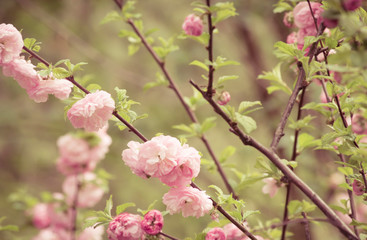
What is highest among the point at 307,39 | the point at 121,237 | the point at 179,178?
the point at 307,39

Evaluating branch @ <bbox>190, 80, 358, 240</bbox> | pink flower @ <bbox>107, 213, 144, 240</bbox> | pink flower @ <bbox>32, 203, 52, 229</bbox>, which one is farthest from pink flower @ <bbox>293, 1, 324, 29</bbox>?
pink flower @ <bbox>32, 203, 52, 229</bbox>

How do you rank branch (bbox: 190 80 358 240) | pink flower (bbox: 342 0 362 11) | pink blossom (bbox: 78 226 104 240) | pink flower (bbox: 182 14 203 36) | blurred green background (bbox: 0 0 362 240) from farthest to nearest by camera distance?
blurred green background (bbox: 0 0 362 240)
pink blossom (bbox: 78 226 104 240)
pink flower (bbox: 182 14 203 36)
branch (bbox: 190 80 358 240)
pink flower (bbox: 342 0 362 11)

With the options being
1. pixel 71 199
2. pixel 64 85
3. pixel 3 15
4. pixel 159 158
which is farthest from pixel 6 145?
pixel 159 158

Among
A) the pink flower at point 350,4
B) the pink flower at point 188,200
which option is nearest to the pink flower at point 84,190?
the pink flower at point 188,200

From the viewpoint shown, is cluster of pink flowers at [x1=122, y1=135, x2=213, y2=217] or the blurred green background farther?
the blurred green background

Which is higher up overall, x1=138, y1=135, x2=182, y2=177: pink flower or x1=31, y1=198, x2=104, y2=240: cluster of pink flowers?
x1=138, y1=135, x2=182, y2=177: pink flower

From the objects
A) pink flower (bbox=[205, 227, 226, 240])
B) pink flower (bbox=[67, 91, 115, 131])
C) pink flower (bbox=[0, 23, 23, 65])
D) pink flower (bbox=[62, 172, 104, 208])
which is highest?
pink flower (bbox=[0, 23, 23, 65])

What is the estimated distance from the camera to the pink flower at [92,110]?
68 centimetres

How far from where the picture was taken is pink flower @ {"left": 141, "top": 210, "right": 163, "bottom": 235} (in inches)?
27.2

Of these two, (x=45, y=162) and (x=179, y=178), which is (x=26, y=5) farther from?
(x=179, y=178)

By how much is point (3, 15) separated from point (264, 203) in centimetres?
225

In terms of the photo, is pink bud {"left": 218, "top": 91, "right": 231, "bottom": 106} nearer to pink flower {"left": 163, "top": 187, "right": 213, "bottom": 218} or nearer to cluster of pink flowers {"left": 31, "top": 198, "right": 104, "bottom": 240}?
pink flower {"left": 163, "top": 187, "right": 213, "bottom": 218}

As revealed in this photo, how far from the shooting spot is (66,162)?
1.52 metres

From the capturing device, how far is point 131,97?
3143 mm
